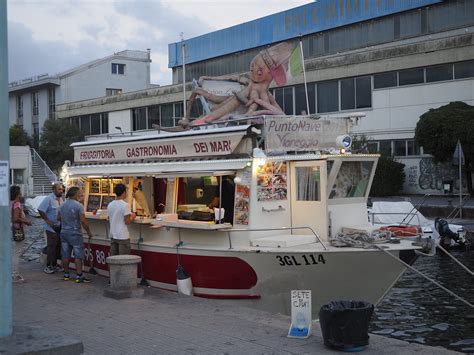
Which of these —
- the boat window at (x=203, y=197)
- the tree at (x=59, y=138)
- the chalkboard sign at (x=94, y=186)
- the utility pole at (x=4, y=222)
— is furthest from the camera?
the tree at (x=59, y=138)

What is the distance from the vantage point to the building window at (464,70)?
106ft

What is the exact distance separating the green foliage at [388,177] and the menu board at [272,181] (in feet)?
80.5

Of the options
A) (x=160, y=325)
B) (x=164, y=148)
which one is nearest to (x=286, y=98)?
(x=164, y=148)

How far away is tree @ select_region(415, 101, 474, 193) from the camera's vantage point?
30188 millimetres

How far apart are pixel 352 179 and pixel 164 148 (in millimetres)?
3709

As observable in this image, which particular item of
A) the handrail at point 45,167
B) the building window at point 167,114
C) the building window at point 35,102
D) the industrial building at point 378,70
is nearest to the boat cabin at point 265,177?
the industrial building at point 378,70

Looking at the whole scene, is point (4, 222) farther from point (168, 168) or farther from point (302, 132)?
point (302, 132)

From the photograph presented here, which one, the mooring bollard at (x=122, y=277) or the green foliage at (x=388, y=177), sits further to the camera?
the green foliage at (x=388, y=177)

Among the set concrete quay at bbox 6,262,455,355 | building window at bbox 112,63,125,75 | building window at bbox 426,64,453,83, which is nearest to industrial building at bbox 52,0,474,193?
building window at bbox 426,64,453,83

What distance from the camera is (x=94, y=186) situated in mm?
13695

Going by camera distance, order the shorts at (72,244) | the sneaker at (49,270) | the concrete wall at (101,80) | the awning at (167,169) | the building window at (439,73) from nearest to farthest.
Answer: the awning at (167,169) → the shorts at (72,244) → the sneaker at (49,270) → the building window at (439,73) → the concrete wall at (101,80)

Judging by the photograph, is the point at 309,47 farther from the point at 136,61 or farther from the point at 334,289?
the point at 334,289

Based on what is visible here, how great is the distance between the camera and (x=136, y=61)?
65125 millimetres

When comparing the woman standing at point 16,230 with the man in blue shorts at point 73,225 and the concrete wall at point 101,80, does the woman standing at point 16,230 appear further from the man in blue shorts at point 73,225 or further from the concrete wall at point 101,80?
the concrete wall at point 101,80
